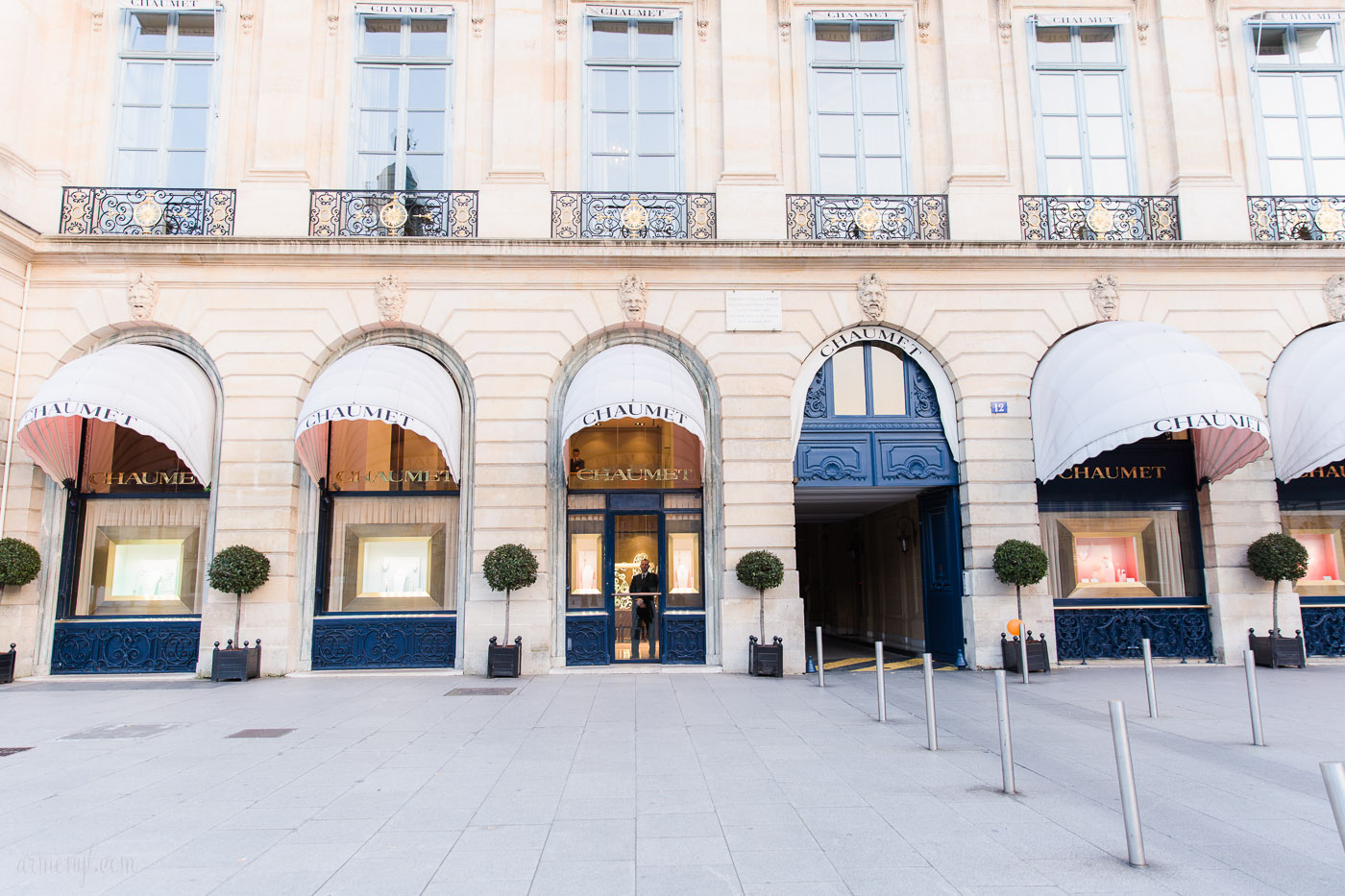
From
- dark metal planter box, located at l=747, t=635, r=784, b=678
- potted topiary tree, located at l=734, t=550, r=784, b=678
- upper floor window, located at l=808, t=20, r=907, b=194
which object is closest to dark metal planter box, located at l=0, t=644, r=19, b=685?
potted topiary tree, located at l=734, t=550, r=784, b=678

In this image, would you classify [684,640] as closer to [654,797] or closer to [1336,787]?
[654,797]

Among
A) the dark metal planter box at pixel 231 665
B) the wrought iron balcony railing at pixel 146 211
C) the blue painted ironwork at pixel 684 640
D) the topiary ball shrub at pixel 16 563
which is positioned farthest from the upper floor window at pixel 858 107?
the topiary ball shrub at pixel 16 563

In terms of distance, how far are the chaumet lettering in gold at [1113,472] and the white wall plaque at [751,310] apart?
6021mm

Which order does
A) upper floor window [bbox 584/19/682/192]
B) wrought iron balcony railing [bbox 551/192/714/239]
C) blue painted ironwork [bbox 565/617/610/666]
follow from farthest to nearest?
upper floor window [bbox 584/19/682/192] → wrought iron balcony railing [bbox 551/192/714/239] → blue painted ironwork [bbox 565/617/610/666]

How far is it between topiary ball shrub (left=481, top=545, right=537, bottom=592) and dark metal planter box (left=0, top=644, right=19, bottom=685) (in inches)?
299

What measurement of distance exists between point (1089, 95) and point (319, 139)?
14.8 metres

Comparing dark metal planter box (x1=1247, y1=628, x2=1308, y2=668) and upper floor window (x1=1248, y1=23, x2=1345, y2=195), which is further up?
upper floor window (x1=1248, y1=23, x2=1345, y2=195)

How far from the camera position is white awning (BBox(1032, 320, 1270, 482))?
12.4 meters

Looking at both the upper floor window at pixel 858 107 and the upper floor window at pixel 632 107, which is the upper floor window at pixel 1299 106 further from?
the upper floor window at pixel 632 107

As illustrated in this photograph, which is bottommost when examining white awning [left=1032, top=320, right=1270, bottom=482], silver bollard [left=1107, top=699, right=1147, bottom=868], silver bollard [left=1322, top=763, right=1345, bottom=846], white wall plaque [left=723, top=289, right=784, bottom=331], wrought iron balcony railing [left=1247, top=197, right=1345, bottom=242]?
silver bollard [left=1107, top=699, right=1147, bottom=868]

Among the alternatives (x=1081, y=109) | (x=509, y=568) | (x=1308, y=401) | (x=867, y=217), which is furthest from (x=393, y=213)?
(x=1308, y=401)

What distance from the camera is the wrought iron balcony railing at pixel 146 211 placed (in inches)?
566

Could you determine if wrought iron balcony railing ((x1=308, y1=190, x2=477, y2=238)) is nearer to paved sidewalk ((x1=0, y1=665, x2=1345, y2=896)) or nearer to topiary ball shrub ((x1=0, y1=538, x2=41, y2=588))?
topiary ball shrub ((x1=0, y1=538, x2=41, y2=588))

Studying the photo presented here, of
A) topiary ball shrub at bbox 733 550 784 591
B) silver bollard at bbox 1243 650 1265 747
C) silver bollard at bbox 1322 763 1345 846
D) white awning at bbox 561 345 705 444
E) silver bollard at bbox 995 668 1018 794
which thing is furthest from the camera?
topiary ball shrub at bbox 733 550 784 591
